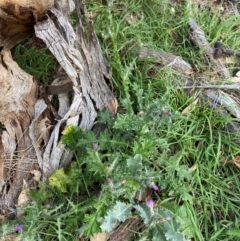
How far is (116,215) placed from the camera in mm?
2180

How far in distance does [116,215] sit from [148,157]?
40cm

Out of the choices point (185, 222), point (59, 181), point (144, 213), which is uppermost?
point (59, 181)

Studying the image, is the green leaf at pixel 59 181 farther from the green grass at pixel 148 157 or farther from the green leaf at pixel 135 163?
the green leaf at pixel 135 163

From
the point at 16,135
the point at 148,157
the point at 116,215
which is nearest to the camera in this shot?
the point at 116,215

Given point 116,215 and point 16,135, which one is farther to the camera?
point 16,135

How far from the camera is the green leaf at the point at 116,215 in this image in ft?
6.98

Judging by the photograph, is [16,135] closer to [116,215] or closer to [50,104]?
[50,104]

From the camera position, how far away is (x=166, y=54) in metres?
2.98

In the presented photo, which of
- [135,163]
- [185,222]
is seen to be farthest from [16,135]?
[185,222]

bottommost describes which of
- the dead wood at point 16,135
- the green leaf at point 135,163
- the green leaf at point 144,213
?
the green leaf at point 144,213

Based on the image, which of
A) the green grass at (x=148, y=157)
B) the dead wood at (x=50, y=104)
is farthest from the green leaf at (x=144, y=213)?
the dead wood at (x=50, y=104)

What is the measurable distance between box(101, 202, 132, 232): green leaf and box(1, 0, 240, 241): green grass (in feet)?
0.14

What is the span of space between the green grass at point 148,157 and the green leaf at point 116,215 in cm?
4

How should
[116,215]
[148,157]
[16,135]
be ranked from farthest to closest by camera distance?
1. [16,135]
2. [148,157]
3. [116,215]
